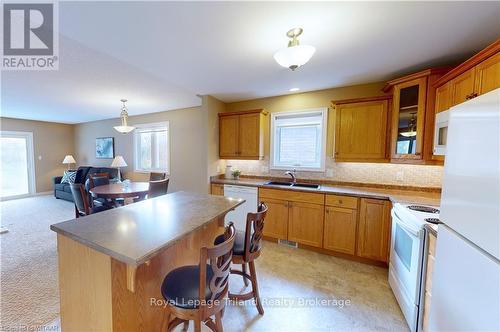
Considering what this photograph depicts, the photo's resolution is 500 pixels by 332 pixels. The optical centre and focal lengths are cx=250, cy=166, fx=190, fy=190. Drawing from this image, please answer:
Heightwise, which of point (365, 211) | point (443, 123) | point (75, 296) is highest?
point (443, 123)

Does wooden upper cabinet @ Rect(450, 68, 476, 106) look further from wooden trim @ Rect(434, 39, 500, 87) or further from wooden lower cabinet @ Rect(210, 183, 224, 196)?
wooden lower cabinet @ Rect(210, 183, 224, 196)

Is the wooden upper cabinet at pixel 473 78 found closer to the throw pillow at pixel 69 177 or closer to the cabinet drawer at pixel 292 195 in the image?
the cabinet drawer at pixel 292 195

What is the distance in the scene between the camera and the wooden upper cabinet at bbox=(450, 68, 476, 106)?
1.67 metres

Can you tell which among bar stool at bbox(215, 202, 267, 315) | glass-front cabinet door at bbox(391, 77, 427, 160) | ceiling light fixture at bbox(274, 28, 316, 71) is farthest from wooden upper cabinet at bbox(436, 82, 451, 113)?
bar stool at bbox(215, 202, 267, 315)

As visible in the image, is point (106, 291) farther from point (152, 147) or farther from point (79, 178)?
point (79, 178)

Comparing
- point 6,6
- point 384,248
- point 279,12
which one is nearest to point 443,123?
point 384,248

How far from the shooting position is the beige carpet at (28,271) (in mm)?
1641

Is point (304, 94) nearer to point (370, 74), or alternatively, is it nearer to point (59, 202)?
point (370, 74)

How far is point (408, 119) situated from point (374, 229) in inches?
56.6

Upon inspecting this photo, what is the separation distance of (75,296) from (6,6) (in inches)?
82.7

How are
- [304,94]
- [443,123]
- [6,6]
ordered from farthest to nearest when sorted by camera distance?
[304,94]
[443,123]
[6,6]

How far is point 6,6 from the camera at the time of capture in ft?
4.52

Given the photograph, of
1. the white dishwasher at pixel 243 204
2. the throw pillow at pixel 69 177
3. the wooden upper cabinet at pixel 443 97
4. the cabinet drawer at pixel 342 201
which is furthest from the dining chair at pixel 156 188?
the throw pillow at pixel 69 177

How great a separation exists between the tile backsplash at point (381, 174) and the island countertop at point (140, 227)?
196cm
